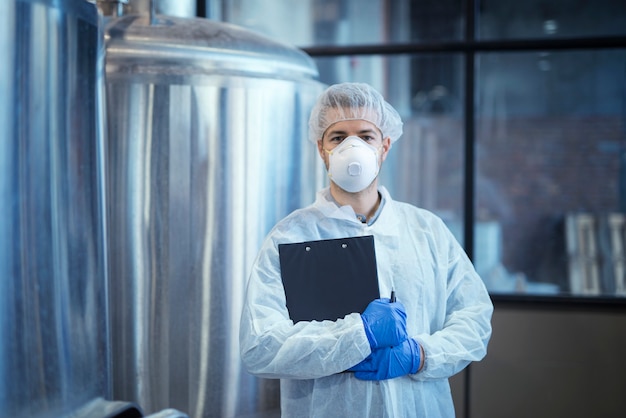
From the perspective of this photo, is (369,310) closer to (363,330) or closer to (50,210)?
(363,330)

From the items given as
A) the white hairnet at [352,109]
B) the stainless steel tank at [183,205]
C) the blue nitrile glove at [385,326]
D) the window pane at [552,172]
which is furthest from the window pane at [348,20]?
the blue nitrile glove at [385,326]

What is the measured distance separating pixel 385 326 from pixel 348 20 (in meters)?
2.33

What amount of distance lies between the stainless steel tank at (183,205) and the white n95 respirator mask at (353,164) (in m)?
0.55

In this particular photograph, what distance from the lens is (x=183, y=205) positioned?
1.93 m

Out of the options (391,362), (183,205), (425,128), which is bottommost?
(391,362)

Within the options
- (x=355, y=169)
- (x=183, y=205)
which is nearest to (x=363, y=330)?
(x=355, y=169)

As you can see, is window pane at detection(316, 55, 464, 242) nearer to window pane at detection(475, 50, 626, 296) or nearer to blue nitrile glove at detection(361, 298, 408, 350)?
window pane at detection(475, 50, 626, 296)

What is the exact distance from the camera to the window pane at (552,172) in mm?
3090

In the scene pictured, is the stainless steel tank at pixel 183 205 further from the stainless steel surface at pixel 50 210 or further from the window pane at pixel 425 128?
the window pane at pixel 425 128

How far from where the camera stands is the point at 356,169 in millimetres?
1452

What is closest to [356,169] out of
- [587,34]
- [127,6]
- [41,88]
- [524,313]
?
[41,88]

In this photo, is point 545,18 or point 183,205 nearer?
point 183,205

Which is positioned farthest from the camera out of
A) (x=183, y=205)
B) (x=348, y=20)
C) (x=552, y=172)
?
(x=348, y=20)

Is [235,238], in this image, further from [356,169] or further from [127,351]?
[356,169]
